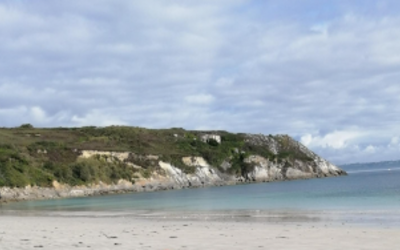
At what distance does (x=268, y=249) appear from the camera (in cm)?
1229

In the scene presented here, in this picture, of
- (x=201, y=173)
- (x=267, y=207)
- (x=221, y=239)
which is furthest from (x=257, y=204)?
(x=201, y=173)

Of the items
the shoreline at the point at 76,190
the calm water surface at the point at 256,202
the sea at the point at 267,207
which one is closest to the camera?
the sea at the point at 267,207

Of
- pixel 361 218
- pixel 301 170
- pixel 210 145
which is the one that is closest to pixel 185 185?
pixel 210 145

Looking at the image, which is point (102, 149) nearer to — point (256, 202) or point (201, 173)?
point (201, 173)

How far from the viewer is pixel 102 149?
8494cm

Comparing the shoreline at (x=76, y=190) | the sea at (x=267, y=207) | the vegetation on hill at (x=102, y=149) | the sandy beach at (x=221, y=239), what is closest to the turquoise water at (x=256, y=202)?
the sea at (x=267, y=207)

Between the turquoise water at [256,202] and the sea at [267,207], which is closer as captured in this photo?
the sea at [267,207]

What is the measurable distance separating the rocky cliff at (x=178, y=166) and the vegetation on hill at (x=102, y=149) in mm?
166

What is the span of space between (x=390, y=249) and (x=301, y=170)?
103 meters

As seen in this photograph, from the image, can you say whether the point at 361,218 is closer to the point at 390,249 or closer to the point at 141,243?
the point at 390,249

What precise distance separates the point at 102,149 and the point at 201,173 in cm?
2133

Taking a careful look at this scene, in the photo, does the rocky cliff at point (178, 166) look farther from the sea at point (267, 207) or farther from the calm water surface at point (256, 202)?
the sea at point (267, 207)

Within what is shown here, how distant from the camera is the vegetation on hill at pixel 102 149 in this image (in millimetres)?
A: 70375

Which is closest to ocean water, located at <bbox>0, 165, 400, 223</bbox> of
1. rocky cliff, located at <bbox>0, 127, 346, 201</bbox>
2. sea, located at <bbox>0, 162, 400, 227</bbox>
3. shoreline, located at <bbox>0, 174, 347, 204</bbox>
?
sea, located at <bbox>0, 162, 400, 227</bbox>
